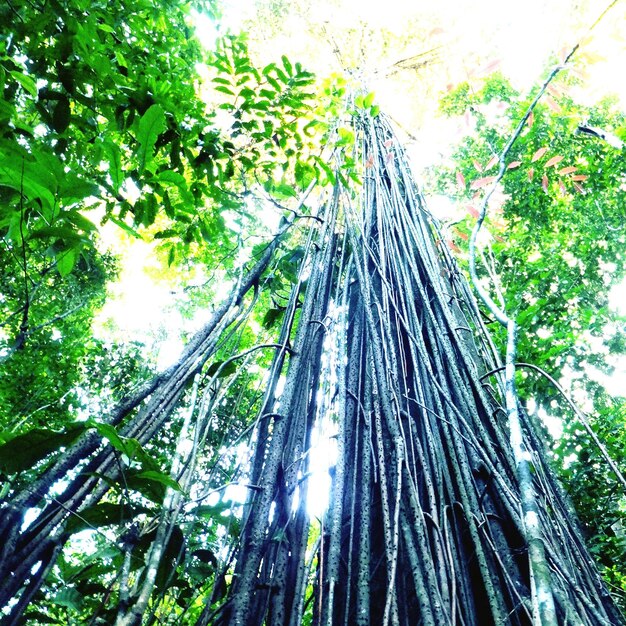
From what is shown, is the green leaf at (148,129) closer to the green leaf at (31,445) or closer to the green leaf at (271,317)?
the green leaf at (31,445)

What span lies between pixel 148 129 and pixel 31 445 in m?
0.86

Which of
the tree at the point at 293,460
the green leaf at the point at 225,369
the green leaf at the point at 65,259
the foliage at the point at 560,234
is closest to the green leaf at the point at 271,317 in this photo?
the tree at the point at 293,460

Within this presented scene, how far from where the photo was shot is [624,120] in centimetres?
482

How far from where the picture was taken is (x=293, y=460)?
1333 millimetres

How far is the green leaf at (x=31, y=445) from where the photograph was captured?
31.6 inches

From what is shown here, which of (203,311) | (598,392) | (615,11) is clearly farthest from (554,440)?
(203,311)

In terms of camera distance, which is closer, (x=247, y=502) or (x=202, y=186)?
(x=247, y=502)

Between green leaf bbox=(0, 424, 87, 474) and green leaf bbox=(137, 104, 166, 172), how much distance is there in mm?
752

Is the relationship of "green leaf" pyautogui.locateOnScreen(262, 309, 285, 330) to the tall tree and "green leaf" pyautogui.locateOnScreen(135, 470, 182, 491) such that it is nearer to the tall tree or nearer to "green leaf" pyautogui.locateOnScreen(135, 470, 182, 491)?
the tall tree

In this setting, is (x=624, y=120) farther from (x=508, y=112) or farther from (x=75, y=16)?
(x=75, y=16)

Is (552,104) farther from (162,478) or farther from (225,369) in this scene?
(162,478)

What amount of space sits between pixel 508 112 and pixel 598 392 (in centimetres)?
377

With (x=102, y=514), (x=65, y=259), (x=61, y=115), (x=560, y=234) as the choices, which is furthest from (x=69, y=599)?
(x=560, y=234)

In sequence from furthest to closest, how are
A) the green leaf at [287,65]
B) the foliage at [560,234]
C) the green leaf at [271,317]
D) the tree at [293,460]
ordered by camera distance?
1. the foliage at [560,234]
2. the green leaf at [271,317]
3. the green leaf at [287,65]
4. the tree at [293,460]
